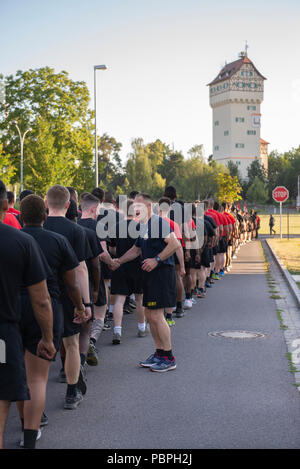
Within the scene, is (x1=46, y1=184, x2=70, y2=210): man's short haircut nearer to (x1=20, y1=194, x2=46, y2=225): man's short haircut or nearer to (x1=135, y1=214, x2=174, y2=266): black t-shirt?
(x1=20, y1=194, x2=46, y2=225): man's short haircut

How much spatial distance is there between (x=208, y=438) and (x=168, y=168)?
13564 centimetres

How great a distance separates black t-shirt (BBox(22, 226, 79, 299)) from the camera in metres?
4.62

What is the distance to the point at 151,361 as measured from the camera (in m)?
7.18

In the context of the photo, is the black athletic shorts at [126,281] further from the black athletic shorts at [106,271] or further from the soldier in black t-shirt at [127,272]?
the black athletic shorts at [106,271]

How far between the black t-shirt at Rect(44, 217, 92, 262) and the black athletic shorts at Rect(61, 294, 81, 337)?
0.45 metres

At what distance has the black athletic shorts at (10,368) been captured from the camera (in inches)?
140

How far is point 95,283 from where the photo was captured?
6699mm

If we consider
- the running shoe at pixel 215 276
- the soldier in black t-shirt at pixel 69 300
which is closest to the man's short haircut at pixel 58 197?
the soldier in black t-shirt at pixel 69 300

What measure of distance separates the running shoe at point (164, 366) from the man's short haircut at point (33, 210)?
3.00 meters

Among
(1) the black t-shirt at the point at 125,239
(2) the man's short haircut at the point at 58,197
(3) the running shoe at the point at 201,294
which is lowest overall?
(3) the running shoe at the point at 201,294

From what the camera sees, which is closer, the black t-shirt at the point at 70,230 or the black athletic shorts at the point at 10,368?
the black athletic shorts at the point at 10,368

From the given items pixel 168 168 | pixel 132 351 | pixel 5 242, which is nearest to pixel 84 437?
pixel 5 242

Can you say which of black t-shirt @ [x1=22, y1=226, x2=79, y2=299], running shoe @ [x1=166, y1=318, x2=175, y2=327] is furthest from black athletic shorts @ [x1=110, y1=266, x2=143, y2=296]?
black t-shirt @ [x1=22, y1=226, x2=79, y2=299]

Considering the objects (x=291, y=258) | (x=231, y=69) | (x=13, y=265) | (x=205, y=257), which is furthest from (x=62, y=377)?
(x=231, y=69)
